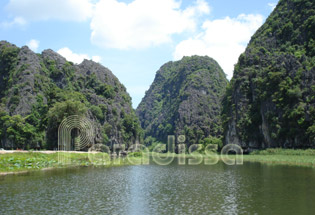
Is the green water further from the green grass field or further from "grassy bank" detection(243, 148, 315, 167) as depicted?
"grassy bank" detection(243, 148, 315, 167)

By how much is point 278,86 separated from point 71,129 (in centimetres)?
4982

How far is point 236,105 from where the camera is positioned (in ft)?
321

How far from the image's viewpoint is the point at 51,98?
80375mm

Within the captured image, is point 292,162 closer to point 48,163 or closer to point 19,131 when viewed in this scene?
point 48,163

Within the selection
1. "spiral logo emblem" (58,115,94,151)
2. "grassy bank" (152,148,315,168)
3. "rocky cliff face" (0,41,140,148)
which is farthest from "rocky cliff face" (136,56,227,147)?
"spiral logo emblem" (58,115,94,151)

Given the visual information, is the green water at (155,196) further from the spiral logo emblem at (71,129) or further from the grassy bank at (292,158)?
the spiral logo emblem at (71,129)

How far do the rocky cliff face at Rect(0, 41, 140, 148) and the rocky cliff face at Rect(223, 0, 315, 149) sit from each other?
3886 centimetres

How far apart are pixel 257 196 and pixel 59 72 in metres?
91.4

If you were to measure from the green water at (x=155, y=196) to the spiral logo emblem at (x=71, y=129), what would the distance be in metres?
33.7

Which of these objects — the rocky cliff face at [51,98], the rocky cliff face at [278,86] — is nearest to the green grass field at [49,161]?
the rocky cliff face at [278,86]

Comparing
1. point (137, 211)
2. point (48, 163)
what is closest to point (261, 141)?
point (48, 163)

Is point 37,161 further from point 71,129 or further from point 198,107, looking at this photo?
point 198,107

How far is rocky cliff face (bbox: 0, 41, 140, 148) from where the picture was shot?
69.6 m

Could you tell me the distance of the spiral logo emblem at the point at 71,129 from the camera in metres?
66.6
